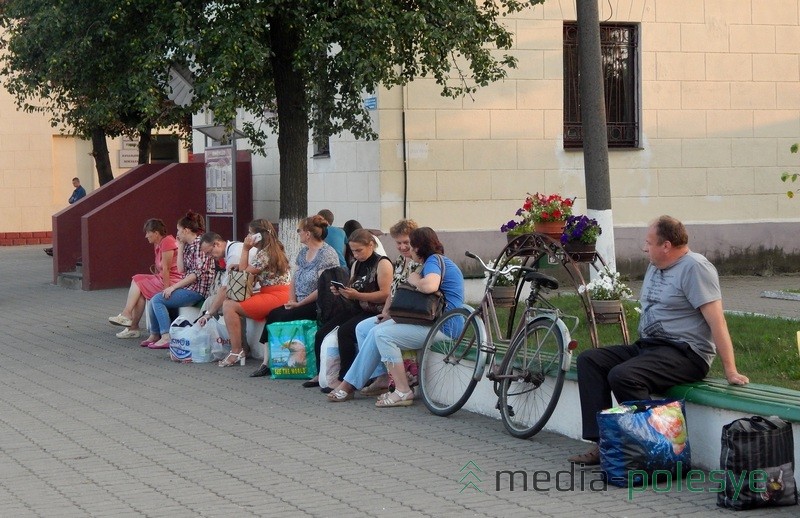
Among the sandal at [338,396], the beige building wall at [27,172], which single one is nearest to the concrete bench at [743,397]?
the sandal at [338,396]

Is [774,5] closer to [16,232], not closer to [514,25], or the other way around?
[514,25]

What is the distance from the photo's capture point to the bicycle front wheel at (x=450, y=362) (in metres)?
8.58

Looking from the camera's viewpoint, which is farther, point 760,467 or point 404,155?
point 404,155

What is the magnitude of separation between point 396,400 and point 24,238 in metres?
30.4

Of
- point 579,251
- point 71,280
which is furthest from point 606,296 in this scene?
point 71,280

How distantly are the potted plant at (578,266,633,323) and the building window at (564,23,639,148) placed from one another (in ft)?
30.7

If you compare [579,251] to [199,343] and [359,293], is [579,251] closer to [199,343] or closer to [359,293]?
[359,293]

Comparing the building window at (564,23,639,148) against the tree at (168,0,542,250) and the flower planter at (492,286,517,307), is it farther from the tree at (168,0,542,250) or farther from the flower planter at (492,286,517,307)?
the flower planter at (492,286,517,307)

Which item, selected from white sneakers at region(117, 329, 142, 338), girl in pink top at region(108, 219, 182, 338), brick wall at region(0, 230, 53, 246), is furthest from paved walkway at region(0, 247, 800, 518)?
brick wall at region(0, 230, 53, 246)

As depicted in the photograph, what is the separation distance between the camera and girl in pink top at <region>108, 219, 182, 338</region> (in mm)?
13516

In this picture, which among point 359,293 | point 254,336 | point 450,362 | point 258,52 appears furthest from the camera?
point 258,52

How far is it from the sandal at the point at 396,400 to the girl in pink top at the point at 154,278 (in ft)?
16.3

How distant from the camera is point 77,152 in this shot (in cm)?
3831

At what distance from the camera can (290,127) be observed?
14.2 m
